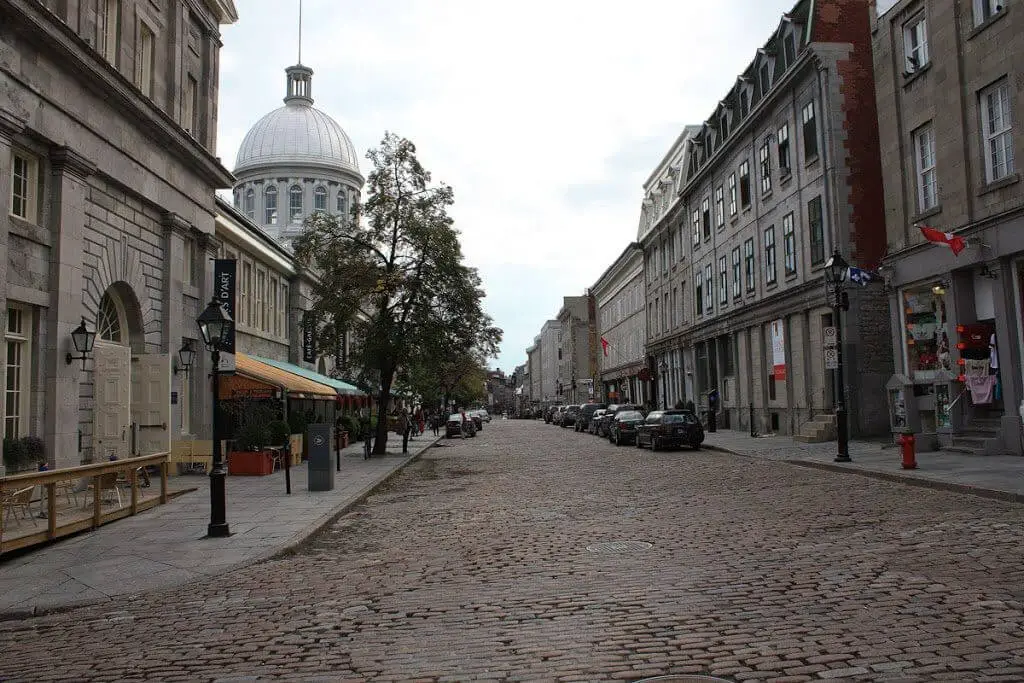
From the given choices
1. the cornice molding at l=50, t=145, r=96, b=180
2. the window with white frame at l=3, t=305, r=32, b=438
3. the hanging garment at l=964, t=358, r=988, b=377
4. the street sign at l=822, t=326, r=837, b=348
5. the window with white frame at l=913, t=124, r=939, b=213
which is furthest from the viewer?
the window with white frame at l=913, t=124, r=939, b=213

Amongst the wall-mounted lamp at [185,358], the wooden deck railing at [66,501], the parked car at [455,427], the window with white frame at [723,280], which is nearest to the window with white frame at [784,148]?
the window with white frame at [723,280]

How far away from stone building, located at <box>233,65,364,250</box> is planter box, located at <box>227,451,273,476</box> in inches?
2178

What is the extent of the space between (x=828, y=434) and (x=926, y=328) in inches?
220

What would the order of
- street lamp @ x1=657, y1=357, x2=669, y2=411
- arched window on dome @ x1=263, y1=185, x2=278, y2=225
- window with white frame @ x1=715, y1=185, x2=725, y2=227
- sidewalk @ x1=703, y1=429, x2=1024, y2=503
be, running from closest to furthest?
1. sidewalk @ x1=703, y1=429, x2=1024, y2=503
2. window with white frame @ x1=715, y1=185, x2=725, y2=227
3. street lamp @ x1=657, y1=357, x2=669, y2=411
4. arched window on dome @ x1=263, y1=185, x2=278, y2=225

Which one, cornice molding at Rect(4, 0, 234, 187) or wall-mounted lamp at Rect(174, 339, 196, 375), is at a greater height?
cornice molding at Rect(4, 0, 234, 187)

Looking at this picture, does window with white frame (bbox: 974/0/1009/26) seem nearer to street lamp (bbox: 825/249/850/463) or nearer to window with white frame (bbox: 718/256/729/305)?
street lamp (bbox: 825/249/850/463)

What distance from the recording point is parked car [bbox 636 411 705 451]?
93.0 feet

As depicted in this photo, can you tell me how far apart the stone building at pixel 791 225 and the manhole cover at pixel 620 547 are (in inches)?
738

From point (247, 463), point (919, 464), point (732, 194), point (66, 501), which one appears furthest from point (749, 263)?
point (66, 501)

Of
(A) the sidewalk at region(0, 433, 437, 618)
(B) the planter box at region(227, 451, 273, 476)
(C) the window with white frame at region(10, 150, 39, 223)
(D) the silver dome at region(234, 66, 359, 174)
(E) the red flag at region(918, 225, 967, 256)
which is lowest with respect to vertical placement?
(A) the sidewalk at region(0, 433, 437, 618)

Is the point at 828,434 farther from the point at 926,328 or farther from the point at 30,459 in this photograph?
the point at 30,459

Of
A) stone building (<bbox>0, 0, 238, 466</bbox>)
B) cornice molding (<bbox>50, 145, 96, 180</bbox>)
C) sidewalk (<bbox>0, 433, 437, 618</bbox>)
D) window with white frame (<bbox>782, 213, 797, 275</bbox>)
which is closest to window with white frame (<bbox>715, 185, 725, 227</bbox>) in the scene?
window with white frame (<bbox>782, 213, 797, 275</bbox>)

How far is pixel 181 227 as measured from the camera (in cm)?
2231

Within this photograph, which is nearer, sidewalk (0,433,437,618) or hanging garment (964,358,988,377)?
sidewalk (0,433,437,618)
